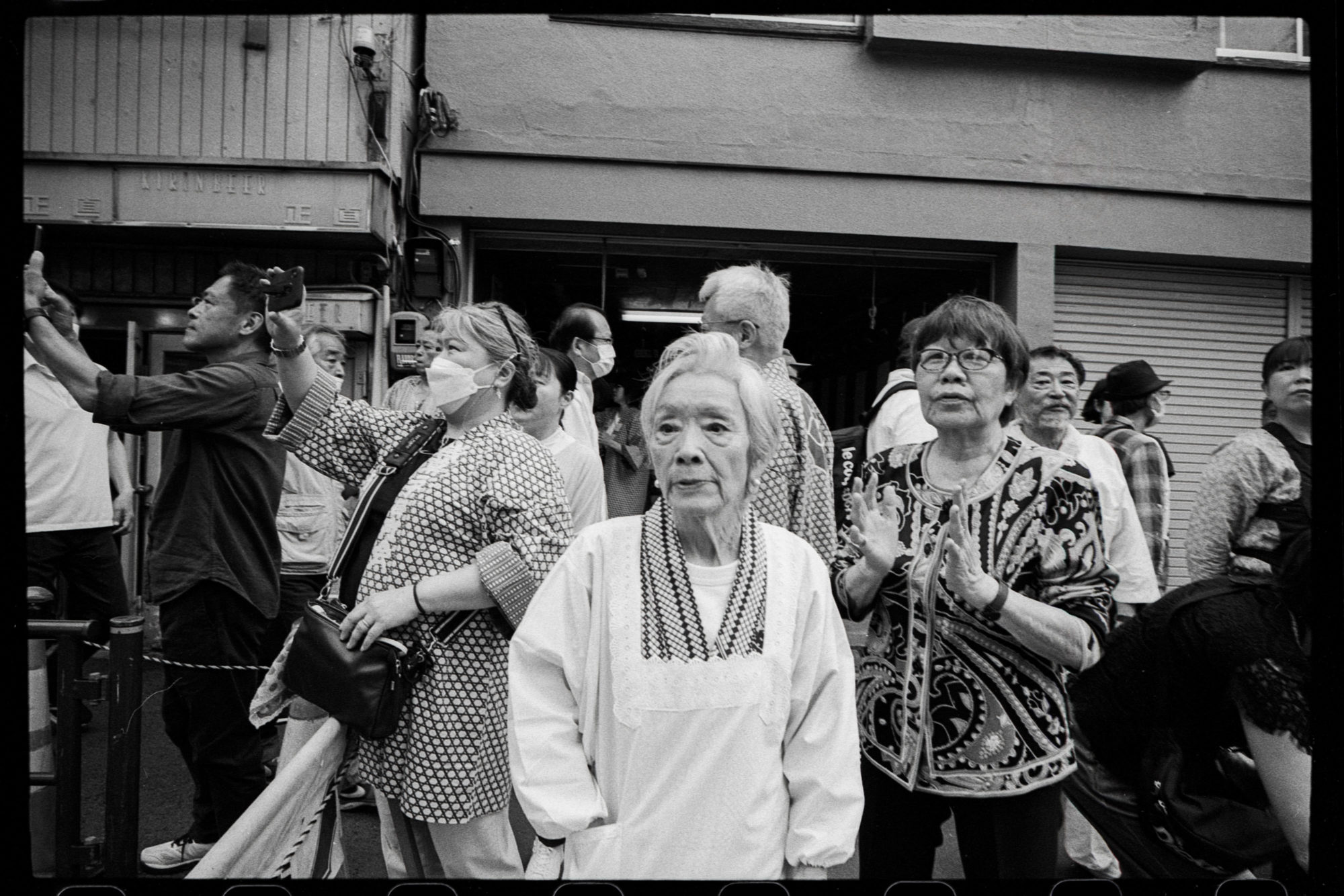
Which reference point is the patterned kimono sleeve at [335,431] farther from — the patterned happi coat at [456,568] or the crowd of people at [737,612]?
the patterned happi coat at [456,568]

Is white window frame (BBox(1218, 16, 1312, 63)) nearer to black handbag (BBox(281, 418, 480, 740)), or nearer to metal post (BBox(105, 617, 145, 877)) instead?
black handbag (BBox(281, 418, 480, 740))

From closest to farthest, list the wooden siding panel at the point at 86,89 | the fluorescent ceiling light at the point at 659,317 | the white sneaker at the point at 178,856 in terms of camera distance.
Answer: the white sneaker at the point at 178,856 < the wooden siding panel at the point at 86,89 < the fluorescent ceiling light at the point at 659,317

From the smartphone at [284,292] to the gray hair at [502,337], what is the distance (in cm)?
45

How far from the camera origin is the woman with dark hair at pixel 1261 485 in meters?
2.58

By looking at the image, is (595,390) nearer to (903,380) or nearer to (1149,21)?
(903,380)

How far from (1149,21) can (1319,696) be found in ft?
21.3

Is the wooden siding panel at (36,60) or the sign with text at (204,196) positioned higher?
the sign with text at (204,196)

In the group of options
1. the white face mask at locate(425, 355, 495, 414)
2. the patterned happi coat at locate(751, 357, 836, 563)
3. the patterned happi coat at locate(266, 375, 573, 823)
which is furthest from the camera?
the patterned happi coat at locate(751, 357, 836, 563)

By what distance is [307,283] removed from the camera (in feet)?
21.6

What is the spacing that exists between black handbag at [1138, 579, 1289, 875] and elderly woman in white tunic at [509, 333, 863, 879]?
70cm

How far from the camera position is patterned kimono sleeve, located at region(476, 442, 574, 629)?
240cm

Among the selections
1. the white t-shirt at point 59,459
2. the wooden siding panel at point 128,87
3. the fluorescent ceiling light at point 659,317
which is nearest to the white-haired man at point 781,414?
the white t-shirt at point 59,459

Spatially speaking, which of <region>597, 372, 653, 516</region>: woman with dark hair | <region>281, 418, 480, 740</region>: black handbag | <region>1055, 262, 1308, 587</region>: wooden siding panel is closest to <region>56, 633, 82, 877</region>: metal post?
<region>281, 418, 480, 740</region>: black handbag

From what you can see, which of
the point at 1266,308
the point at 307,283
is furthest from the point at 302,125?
the point at 1266,308
